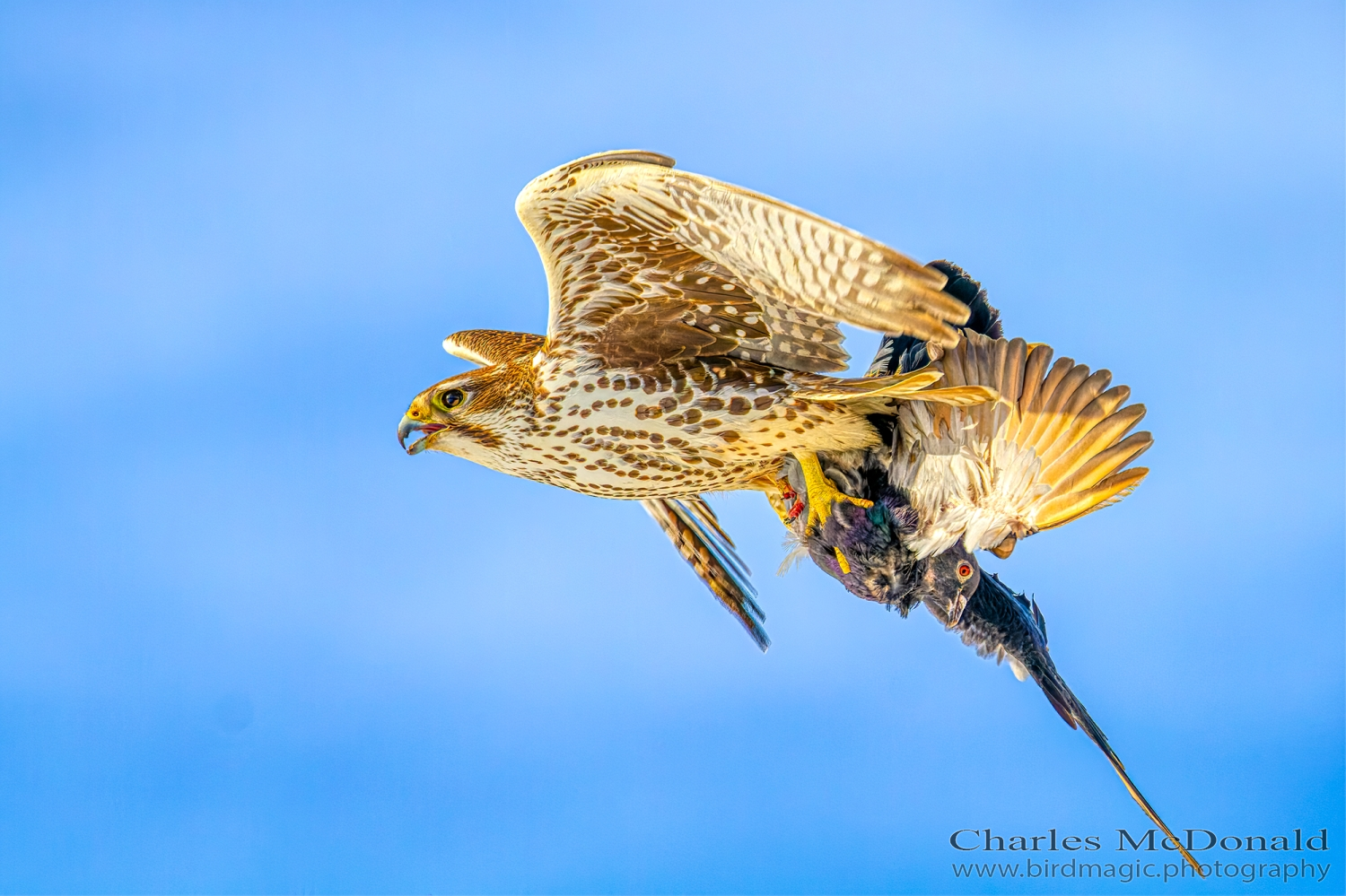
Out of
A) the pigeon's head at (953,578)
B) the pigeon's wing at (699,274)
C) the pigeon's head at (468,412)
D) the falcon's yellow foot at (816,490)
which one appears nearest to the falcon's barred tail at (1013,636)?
the pigeon's head at (953,578)

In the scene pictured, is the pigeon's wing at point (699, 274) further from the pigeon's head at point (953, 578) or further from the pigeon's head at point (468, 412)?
the pigeon's head at point (953, 578)

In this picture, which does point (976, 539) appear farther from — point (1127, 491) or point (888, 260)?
point (888, 260)

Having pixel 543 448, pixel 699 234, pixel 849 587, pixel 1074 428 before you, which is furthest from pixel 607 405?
pixel 1074 428

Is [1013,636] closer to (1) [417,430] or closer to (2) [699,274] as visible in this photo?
(2) [699,274]

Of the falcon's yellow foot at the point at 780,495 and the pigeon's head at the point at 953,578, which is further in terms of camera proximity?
the falcon's yellow foot at the point at 780,495

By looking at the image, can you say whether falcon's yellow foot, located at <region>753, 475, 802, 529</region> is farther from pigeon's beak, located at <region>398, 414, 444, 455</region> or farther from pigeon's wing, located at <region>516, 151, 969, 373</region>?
pigeon's beak, located at <region>398, 414, 444, 455</region>
